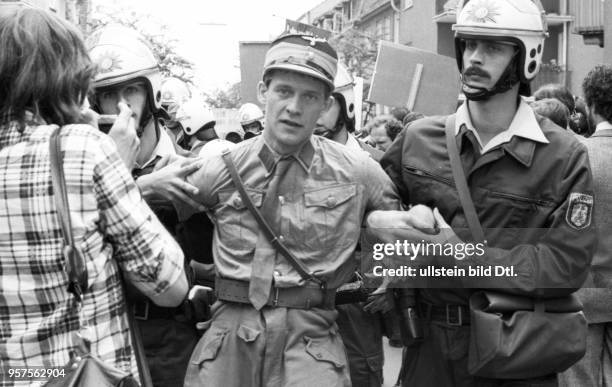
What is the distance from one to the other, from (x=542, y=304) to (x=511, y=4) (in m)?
1.47

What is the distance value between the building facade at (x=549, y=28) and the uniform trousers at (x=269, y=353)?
17.7 metres

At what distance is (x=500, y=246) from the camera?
455cm

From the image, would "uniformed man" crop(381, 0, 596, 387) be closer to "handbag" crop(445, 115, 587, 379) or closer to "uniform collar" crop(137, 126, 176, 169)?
"handbag" crop(445, 115, 587, 379)

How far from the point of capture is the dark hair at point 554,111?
738 cm

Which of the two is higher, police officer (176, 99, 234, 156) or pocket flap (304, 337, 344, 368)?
police officer (176, 99, 234, 156)

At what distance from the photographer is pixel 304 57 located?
181 inches

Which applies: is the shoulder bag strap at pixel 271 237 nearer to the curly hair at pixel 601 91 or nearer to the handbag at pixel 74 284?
the handbag at pixel 74 284

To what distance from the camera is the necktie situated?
438 centimetres

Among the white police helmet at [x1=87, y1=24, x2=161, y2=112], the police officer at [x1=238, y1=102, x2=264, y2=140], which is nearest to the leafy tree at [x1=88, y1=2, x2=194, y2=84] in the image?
the police officer at [x1=238, y1=102, x2=264, y2=140]

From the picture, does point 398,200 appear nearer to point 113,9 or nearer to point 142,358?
point 142,358

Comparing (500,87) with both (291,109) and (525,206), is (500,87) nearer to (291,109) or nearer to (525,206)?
(525,206)

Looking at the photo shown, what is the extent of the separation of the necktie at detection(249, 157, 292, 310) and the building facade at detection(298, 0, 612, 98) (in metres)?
17.5

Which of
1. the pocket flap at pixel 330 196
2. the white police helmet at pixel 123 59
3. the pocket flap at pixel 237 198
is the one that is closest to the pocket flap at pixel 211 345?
the pocket flap at pixel 237 198

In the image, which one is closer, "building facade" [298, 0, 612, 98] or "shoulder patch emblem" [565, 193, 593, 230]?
"shoulder patch emblem" [565, 193, 593, 230]
